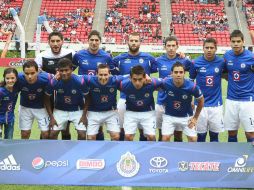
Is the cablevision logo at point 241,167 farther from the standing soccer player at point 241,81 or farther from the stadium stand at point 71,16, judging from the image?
the stadium stand at point 71,16

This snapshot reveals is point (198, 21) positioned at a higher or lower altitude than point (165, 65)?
higher

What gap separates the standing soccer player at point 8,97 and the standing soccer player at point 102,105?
3.75 feet

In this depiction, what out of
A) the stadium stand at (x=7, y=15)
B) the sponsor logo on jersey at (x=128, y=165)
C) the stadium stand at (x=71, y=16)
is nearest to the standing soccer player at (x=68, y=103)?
the sponsor logo on jersey at (x=128, y=165)

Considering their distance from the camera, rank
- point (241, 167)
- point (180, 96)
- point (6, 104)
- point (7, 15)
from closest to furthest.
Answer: point (241, 167), point (180, 96), point (6, 104), point (7, 15)

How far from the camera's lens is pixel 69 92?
23.6 ft

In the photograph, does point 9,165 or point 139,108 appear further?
point 139,108

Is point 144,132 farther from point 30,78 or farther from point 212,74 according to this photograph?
point 30,78

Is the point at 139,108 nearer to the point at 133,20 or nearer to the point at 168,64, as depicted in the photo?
the point at 168,64

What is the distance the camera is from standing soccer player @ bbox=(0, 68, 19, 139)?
274 inches

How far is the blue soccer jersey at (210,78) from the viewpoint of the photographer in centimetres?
742

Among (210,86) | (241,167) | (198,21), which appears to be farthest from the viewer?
(198,21)

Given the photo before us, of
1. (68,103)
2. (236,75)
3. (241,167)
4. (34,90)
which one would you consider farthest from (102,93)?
(241,167)

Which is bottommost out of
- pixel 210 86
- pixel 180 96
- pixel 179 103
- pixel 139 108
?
pixel 139 108

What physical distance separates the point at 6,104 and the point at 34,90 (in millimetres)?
499
